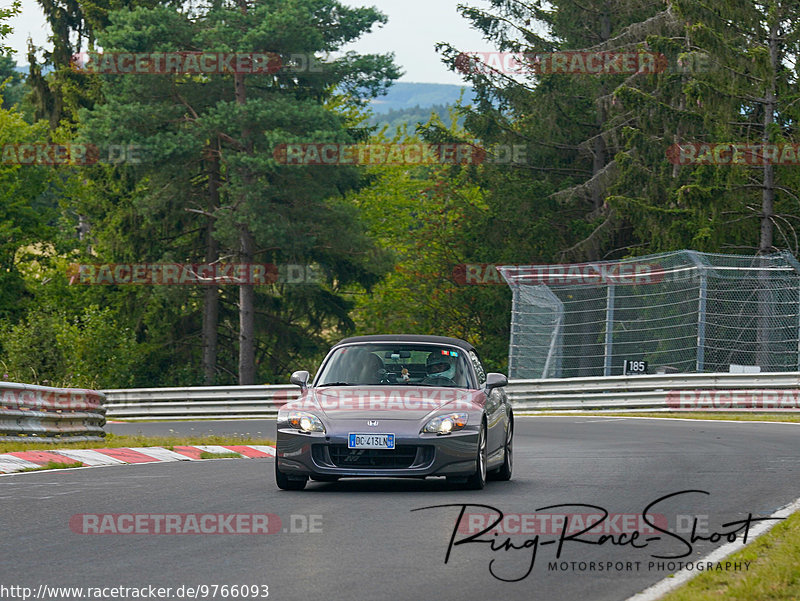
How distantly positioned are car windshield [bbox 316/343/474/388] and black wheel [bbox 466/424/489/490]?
911mm

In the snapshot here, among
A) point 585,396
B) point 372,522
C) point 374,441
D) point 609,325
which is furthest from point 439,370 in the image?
point 585,396

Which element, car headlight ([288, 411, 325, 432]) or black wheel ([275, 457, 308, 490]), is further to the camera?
black wheel ([275, 457, 308, 490])

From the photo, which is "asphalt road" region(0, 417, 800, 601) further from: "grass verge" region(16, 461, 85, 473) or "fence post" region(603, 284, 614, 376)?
"fence post" region(603, 284, 614, 376)

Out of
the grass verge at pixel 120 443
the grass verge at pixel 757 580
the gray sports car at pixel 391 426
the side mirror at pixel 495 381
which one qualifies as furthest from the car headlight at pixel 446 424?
the grass verge at pixel 120 443

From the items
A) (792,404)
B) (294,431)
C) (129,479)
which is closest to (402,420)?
(294,431)

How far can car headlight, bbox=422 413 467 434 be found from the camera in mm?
11684

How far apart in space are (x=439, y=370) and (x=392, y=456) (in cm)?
159

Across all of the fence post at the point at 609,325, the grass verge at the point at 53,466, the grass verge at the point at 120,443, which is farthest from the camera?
the fence post at the point at 609,325

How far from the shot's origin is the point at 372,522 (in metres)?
9.77

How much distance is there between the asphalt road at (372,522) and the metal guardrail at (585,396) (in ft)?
39.4

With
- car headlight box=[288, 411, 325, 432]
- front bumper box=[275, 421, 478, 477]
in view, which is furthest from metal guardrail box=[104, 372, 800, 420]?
car headlight box=[288, 411, 325, 432]

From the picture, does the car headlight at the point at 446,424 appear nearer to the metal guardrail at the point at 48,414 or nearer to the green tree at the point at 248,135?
the metal guardrail at the point at 48,414

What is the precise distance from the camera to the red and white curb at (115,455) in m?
14.9

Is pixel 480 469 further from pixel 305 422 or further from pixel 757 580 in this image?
pixel 757 580
